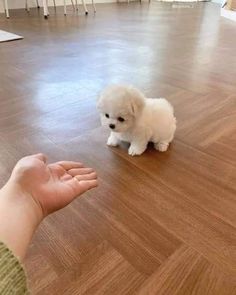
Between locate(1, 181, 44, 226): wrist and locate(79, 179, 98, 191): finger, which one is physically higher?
locate(1, 181, 44, 226): wrist

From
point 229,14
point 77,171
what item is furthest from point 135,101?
point 229,14

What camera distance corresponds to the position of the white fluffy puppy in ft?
3.76

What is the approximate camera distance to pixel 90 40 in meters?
3.46

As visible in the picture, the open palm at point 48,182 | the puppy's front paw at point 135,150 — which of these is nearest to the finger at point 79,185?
the open palm at point 48,182

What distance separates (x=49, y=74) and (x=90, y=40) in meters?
1.35

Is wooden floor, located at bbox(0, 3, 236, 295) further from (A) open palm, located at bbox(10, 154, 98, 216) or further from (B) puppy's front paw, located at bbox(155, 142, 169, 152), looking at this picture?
(A) open palm, located at bbox(10, 154, 98, 216)

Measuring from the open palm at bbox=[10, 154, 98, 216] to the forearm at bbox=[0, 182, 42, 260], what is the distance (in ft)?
0.09

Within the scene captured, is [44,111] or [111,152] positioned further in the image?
[44,111]

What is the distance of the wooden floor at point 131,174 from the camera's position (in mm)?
828

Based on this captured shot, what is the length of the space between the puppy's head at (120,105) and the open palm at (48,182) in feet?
1.21

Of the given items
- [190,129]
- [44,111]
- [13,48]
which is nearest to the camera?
[190,129]

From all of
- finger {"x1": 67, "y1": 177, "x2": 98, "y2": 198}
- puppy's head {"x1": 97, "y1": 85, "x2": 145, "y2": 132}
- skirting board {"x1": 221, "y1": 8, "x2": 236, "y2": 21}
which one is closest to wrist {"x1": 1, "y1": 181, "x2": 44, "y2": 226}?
finger {"x1": 67, "y1": 177, "x2": 98, "y2": 198}

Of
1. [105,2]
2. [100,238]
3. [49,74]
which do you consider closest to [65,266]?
[100,238]

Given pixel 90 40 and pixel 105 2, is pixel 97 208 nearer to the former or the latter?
pixel 90 40
